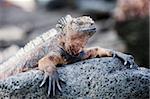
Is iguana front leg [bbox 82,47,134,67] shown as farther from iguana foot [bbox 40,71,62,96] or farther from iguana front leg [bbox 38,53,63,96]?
iguana foot [bbox 40,71,62,96]

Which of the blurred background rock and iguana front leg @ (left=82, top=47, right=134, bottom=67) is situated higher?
the blurred background rock

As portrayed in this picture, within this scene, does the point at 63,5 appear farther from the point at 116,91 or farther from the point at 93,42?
the point at 116,91

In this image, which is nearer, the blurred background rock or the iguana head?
the iguana head

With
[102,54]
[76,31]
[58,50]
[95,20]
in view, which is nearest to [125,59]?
[102,54]

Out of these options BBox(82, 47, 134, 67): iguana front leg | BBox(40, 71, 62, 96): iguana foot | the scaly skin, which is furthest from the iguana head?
BBox(40, 71, 62, 96): iguana foot

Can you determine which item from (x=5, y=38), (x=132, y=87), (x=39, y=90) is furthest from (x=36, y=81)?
(x=5, y=38)

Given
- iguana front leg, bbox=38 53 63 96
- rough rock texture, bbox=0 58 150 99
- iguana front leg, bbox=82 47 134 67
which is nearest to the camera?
rough rock texture, bbox=0 58 150 99

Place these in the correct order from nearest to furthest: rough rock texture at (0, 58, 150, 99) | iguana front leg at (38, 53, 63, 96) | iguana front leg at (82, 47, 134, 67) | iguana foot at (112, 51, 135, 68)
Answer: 1. rough rock texture at (0, 58, 150, 99)
2. iguana front leg at (38, 53, 63, 96)
3. iguana foot at (112, 51, 135, 68)
4. iguana front leg at (82, 47, 134, 67)
